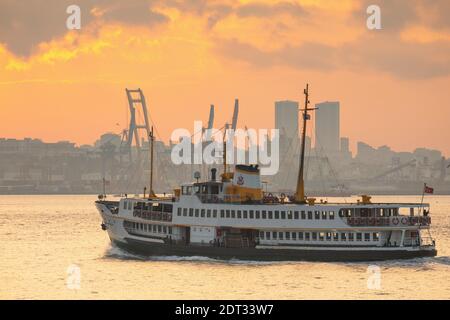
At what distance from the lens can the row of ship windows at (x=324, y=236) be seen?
62500 millimetres

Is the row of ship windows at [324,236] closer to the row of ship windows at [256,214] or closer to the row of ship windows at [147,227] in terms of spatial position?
the row of ship windows at [256,214]

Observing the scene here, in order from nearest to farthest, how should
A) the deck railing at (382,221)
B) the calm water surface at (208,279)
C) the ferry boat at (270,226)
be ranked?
the calm water surface at (208,279) → the deck railing at (382,221) → the ferry boat at (270,226)

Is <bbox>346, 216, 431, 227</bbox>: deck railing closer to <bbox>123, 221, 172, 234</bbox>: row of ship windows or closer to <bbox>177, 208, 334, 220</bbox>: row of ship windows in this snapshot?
<bbox>177, 208, 334, 220</bbox>: row of ship windows

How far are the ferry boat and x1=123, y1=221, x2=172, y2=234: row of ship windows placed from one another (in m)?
0.09

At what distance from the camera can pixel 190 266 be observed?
62.9 m

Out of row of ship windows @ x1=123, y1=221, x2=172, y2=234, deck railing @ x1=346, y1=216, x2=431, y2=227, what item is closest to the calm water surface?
row of ship windows @ x1=123, y1=221, x2=172, y2=234

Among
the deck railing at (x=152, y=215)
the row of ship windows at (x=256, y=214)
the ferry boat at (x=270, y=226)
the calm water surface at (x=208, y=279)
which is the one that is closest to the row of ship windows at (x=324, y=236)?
the ferry boat at (x=270, y=226)

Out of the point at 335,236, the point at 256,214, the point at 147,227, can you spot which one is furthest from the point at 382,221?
the point at 147,227

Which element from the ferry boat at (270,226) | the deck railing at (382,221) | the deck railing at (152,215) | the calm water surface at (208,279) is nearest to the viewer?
the calm water surface at (208,279)

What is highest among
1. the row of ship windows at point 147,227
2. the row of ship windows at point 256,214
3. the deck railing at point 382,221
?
the row of ship windows at point 256,214

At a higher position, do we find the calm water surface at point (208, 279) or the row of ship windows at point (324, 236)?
the row of ship windows at point (324, 236)

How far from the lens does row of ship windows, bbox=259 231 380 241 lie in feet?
205
